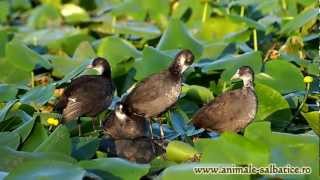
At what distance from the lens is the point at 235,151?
3451 millimetres

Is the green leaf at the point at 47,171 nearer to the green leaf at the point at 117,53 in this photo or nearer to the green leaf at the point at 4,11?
the green leaf at the point at 117,53

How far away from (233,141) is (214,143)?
0.07m

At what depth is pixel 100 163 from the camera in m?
3.63

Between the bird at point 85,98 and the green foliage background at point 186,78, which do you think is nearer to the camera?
the green foliage background at point 186,78

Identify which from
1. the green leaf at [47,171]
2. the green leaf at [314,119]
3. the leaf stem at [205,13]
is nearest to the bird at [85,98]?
the green leaf at [47,171]

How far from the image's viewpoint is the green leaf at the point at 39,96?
4.80 metres

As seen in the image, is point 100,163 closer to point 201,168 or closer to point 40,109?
point 201,168

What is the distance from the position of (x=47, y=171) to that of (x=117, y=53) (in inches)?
96.0

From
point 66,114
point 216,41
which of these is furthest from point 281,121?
point 216,41

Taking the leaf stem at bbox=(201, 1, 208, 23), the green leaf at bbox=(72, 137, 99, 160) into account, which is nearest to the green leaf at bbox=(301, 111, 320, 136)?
the green leaf at bbox=(72, 137, 99, 160)

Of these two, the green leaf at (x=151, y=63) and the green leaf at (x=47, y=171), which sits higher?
the green leaf at (x=151, y=63)

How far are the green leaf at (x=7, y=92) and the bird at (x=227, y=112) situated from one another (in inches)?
42.8

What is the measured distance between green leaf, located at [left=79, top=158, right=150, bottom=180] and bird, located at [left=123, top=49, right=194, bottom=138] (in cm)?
112

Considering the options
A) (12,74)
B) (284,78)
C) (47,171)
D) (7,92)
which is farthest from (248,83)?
(12,74)
